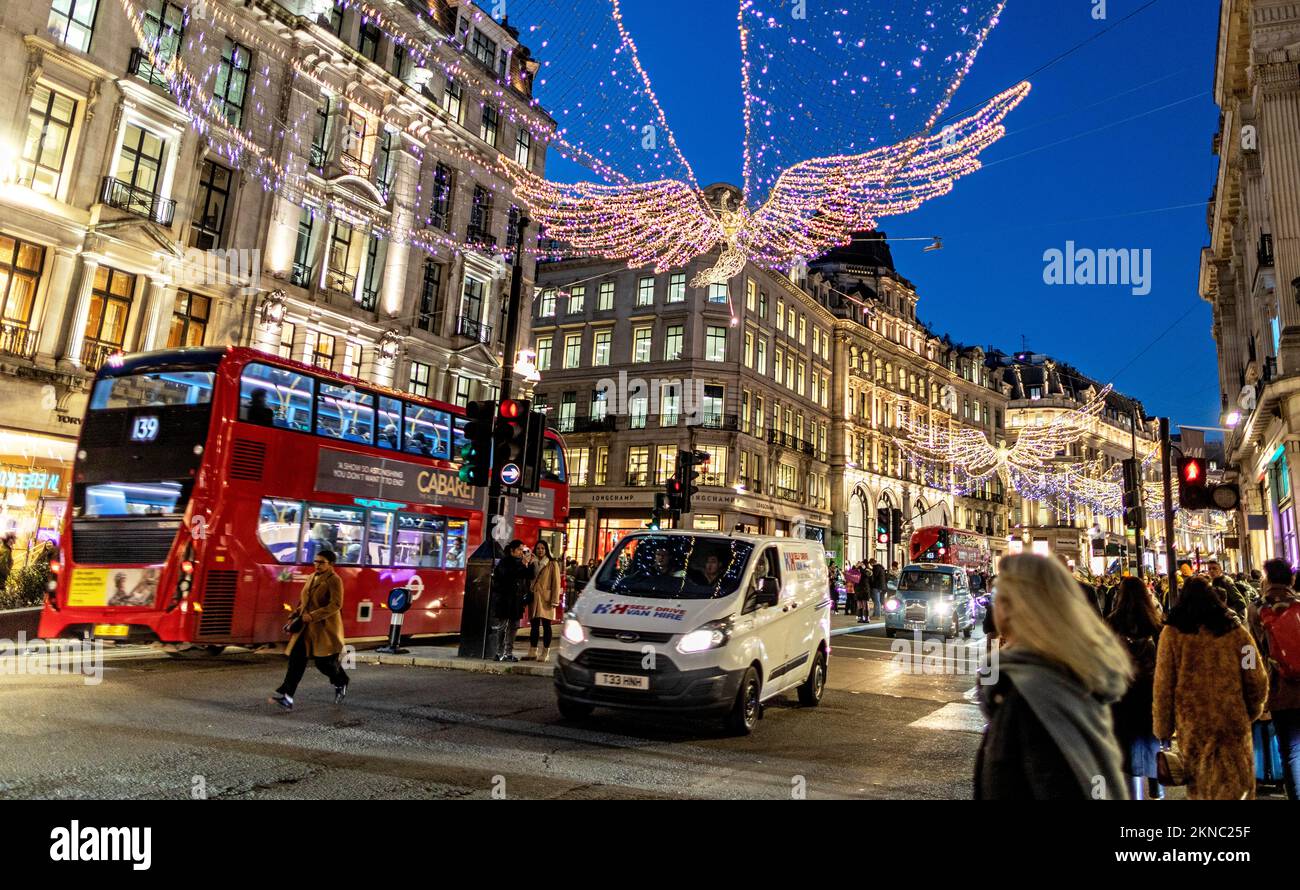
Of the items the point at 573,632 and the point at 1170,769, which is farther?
the point at 573,632

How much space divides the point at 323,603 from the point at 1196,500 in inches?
479

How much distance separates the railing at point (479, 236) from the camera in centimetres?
3095

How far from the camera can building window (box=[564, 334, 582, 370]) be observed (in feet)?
149

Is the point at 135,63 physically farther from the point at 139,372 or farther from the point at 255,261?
the point at 139,372

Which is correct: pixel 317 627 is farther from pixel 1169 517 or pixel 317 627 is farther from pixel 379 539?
pixel 1169 517

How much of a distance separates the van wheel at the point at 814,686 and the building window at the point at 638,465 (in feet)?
102

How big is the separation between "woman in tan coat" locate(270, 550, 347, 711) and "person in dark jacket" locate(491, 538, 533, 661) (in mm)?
4013

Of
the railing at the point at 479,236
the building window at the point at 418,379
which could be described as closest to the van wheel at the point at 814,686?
the building window at the point at 418,379

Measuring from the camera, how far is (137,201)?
20.3 meters

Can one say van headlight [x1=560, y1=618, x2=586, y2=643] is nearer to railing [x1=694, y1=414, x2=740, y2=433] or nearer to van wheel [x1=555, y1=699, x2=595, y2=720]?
van wheel [x1=555, y1=699, x2=595, y2=720]

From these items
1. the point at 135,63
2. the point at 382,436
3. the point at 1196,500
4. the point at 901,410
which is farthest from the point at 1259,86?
the point at 901,410

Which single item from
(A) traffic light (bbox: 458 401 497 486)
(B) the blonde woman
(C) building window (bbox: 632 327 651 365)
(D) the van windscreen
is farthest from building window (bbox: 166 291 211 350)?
(C) building window (bbox: 632 327 651 365)

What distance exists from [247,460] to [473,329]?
20.1m

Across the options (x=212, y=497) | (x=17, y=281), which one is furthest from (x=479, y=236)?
(x=212, y=497)
